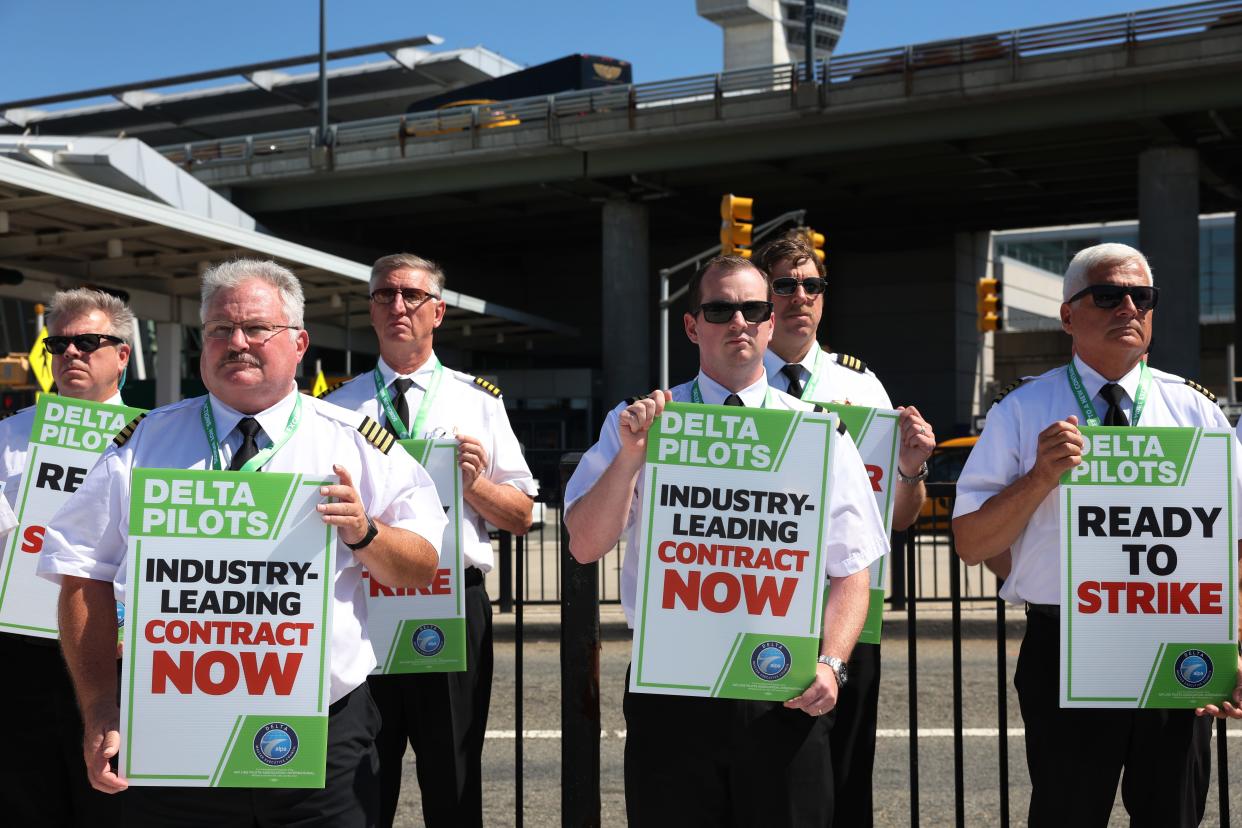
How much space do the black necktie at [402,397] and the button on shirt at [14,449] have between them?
95 cm

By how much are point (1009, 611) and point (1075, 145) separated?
2768cm

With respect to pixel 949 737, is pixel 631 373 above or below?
above

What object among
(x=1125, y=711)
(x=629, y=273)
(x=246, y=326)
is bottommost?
(x=1125, y=711)

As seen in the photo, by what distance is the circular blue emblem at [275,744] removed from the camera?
3.14 metres

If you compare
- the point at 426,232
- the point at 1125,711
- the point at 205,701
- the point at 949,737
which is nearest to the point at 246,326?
the point at 205,701

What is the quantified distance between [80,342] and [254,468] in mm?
1438

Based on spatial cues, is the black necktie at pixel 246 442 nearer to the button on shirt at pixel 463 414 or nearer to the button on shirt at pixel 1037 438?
the button on shirt at pixel 463 414

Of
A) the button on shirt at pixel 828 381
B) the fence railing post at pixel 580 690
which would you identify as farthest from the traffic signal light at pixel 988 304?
the fence railing post at pixel 580 690

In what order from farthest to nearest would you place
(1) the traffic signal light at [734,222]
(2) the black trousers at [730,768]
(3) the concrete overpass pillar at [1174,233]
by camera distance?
(3) the concrete overpass pillar at [1174,233] < (1) the traffic signal light at [734,222] < (2) the black trousers at [730,768]

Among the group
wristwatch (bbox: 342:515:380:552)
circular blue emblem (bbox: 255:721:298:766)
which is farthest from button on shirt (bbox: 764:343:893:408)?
circular blue emblem (bbox: 255:721:298:766)

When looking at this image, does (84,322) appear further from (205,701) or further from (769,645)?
(769,645)

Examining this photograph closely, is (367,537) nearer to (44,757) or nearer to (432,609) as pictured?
(432,609)

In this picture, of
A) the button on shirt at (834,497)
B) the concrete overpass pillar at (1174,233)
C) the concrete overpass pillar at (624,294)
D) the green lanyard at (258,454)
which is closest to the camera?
the green lanyard at (258,454)

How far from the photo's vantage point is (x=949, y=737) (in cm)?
788
